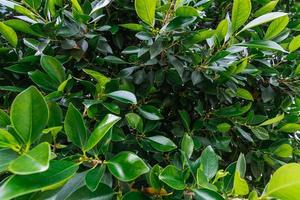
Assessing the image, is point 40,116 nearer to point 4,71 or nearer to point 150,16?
point 150,16

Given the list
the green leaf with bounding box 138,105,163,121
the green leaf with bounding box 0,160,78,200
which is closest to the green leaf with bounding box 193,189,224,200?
the green leaf with bounding box 0,160,78,200

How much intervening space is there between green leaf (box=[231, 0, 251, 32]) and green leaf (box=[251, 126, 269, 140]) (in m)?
0.40

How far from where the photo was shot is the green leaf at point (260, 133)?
1.12 meters

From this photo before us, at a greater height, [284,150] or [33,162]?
[33,162]

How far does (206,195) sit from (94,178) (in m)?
0.22

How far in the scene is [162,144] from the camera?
0.88 meters

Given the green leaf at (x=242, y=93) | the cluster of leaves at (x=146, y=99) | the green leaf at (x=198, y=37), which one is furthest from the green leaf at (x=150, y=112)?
the green leaf at (x=242, y=93)

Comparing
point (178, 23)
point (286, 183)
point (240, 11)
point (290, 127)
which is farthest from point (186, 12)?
point (290, 127)

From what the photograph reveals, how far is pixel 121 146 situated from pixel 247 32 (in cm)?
62

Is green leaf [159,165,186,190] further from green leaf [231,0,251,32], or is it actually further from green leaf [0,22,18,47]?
green leaf [0,22,18,47]

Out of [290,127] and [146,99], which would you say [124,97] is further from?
[290,127]

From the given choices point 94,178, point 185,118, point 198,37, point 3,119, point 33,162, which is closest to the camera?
point 33,162

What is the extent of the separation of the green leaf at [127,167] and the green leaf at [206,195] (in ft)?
0.43

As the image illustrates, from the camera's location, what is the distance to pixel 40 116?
570mm
